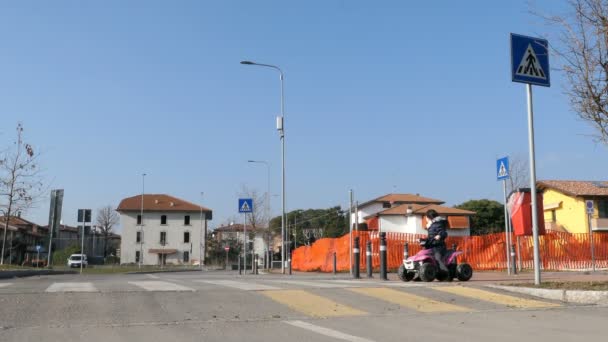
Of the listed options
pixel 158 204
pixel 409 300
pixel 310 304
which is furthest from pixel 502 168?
pixel 158 204

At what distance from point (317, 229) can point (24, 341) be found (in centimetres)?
9518

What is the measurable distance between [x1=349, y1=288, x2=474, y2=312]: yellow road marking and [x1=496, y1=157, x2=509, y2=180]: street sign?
9.39m

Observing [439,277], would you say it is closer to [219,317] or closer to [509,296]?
[509,296]

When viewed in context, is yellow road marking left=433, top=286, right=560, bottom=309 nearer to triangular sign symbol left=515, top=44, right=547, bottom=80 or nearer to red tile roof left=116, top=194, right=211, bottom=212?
triangular sign symbol left=515, top=44, right=547, bottom=80

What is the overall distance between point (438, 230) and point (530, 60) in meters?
3.83

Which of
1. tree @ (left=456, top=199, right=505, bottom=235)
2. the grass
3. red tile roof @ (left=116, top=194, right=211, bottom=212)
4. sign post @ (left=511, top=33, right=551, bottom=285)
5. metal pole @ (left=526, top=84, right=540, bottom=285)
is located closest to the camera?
the grass

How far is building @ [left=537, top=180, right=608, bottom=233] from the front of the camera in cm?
4653

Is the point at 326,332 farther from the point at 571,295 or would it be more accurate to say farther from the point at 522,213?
the point at 522,213

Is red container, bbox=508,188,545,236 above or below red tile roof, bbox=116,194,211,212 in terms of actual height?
below

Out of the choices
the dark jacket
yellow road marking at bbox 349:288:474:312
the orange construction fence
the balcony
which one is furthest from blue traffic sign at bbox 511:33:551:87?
the balcony

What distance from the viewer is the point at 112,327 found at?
239 inches

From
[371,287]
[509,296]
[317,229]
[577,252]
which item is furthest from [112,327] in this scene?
[317,229]

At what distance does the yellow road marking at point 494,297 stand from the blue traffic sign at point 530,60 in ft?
13.0

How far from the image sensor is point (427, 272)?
38.2 feet
